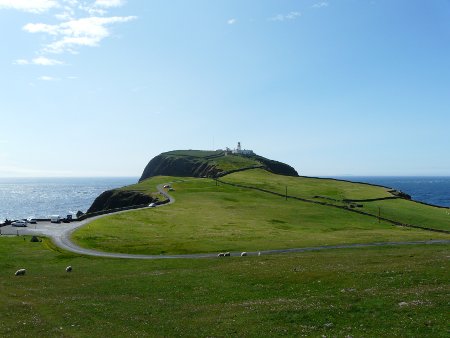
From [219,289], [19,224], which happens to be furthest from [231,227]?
[219,289]

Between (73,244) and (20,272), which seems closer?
(20,272)

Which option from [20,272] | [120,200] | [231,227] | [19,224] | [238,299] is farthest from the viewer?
[120,200]

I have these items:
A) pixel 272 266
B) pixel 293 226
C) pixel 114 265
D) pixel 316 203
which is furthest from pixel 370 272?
pixel 316 203

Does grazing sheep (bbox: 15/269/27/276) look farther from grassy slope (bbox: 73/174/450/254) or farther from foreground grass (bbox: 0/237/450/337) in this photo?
grassy slope (bbox: 73/174/450/254)

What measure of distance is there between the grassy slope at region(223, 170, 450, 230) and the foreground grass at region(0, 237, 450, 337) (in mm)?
70831

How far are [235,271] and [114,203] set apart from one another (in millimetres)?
126740

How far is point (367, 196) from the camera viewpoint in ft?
484

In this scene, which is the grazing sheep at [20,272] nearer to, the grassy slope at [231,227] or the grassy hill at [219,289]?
the grassy hill at [219,289]

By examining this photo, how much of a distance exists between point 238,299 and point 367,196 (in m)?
125

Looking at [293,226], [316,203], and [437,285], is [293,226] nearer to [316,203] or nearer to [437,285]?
[316,203]

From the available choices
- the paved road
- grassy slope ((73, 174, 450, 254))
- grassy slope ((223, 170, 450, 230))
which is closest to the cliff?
grassy slope ((73, 174, 450, 254))

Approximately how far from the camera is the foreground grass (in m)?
24.8

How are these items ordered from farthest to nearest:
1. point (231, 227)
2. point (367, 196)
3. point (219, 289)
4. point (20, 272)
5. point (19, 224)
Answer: point (367, 196), point (19, 224), point (231, 227), point (20, 272), point (219, 289)

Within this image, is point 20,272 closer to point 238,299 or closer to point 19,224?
point 238,299
